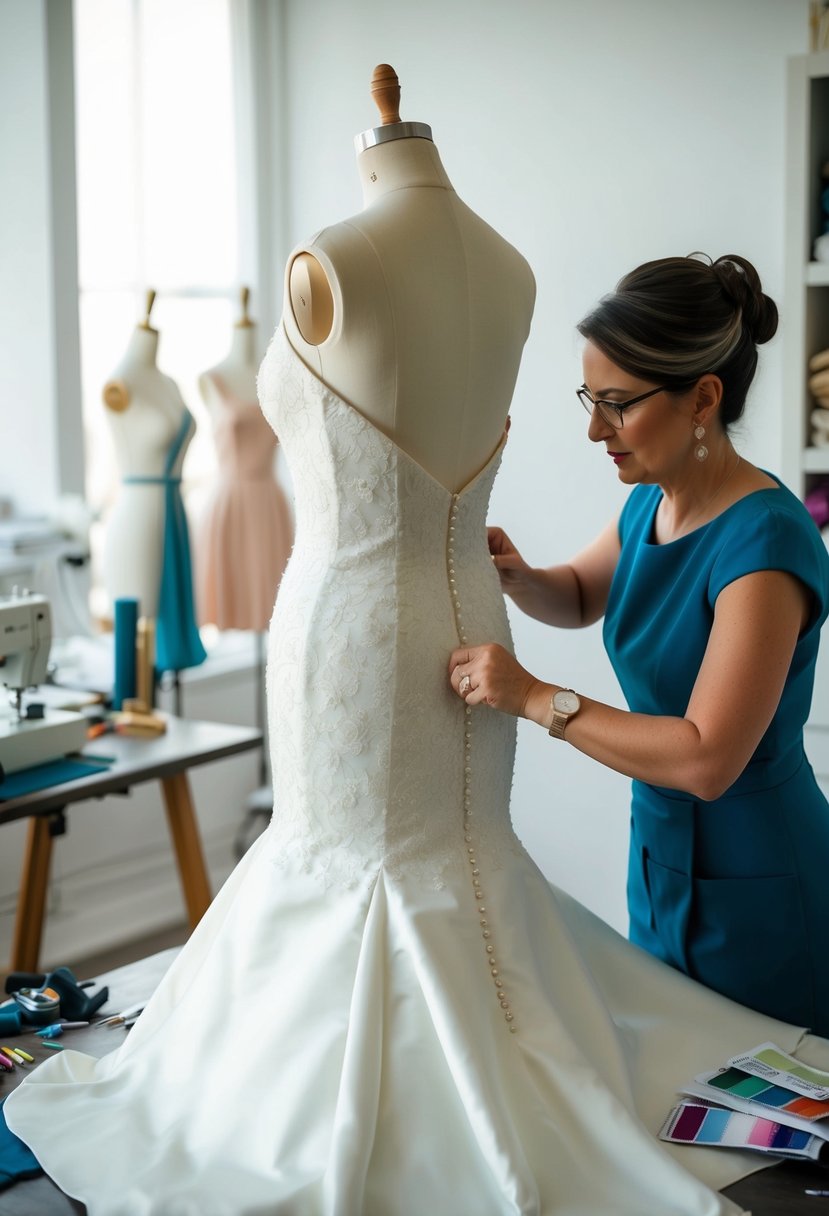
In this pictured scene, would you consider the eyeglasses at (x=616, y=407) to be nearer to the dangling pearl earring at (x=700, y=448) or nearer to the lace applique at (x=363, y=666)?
the dangling pearl earring at (x=700, y=448)

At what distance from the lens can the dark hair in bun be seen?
1606mm

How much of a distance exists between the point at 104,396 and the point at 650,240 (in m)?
1.57

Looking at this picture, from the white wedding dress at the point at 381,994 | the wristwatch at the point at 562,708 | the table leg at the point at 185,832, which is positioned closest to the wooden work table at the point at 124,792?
the table leg at the point at 185,832

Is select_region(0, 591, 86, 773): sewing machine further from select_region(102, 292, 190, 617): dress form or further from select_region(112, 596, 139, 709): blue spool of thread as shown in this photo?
select_region(102, 292, 190, 617): dress form

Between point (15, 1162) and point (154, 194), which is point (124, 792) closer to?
point (15, 1162)

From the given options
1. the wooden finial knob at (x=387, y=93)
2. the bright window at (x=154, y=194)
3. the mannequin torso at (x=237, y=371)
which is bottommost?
the mannequin torso at (x=237, y=371)

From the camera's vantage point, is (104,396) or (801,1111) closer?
(801,1111)

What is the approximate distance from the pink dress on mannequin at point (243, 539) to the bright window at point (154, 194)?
0.45 metres

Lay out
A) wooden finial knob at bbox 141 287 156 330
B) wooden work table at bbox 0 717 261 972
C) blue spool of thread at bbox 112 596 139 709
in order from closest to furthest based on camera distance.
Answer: wooden work table at bbox 0 717 261 972 → blue spool of thread at bbox 112 596 139 709 → wooden finial knob at bbox 141 287 156 330

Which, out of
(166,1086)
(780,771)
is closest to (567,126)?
(780,771)

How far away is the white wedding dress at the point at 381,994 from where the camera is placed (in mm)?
1297

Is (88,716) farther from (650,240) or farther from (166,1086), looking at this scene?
(650,240)

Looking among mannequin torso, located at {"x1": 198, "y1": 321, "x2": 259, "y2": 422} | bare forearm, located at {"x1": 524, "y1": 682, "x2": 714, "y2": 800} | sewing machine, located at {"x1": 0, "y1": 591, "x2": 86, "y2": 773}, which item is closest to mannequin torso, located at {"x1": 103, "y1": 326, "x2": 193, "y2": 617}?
mannequin torso, located at {"x1": 198, "y1": 321, "x2": 259, "y2": 422}

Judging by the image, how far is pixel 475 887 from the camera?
4.91 feet
